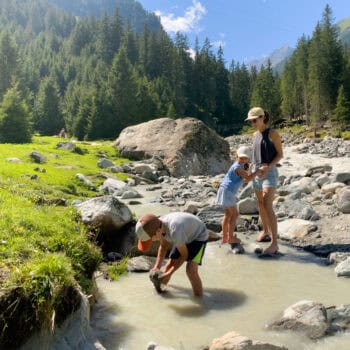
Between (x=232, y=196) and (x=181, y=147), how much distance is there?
1855cm

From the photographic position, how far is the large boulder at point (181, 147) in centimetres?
2888

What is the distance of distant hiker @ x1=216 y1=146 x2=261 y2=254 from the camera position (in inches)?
415

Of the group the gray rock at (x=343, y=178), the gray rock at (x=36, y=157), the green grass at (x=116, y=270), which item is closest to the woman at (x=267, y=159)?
the green grass at (x=116, y=270)

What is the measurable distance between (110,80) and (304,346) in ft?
251

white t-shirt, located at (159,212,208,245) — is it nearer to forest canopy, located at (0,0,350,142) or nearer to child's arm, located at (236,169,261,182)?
child's arm, located at (236,169,261,182)

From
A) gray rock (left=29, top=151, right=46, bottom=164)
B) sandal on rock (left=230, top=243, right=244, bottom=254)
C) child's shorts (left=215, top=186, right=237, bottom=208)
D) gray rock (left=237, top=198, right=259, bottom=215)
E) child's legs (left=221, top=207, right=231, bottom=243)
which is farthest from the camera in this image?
gray rock (left=29, top=151, right=46, bottom=164)

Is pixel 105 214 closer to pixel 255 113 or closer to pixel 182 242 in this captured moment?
pixel 182 242

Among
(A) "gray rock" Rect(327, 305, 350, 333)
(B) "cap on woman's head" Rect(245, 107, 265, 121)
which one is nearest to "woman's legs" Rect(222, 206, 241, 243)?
(B) "cap on woman's head" Rect(245, 107, 265, 121)

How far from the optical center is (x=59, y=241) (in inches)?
283

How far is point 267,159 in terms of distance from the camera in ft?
33.5

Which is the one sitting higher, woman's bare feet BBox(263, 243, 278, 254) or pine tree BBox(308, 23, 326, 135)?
pine tree BBox(308, 23, 326, 135)

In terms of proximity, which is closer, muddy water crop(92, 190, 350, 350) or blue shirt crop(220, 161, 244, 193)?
muddy water crop(92, 190, 350, 350)

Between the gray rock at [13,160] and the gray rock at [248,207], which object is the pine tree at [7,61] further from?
the gray rock at [248,207]

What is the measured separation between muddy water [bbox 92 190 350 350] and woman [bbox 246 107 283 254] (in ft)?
3.07
